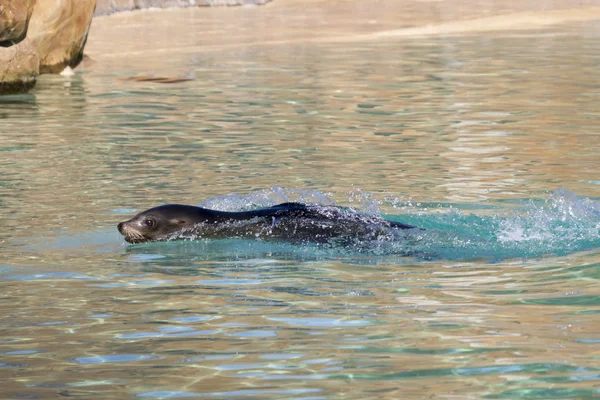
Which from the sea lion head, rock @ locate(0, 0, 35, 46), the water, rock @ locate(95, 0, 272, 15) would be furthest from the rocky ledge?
rock @ locate(95, 0, 272, 15)

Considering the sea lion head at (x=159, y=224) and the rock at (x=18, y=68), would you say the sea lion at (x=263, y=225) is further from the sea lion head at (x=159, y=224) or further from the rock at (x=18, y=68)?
the rock at (x=18, y=68)

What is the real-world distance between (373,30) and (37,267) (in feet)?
75.0

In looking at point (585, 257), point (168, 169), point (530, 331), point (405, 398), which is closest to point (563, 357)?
point (530, 331)

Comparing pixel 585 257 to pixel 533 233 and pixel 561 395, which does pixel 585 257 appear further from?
pixel 561 395

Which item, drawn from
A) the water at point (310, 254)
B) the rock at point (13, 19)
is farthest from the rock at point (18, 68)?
the water at point (310, 254)

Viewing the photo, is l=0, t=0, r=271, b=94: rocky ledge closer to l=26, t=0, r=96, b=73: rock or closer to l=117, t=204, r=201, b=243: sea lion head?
l=26, t=0, r=96, b=73: rock

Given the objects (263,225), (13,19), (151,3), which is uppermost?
(13,19)

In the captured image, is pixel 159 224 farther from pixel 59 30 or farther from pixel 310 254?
pixel 59 30

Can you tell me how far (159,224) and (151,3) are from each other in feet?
94.0

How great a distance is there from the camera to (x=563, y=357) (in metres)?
5.14

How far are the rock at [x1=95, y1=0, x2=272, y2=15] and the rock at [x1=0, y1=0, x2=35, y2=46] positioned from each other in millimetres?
15479

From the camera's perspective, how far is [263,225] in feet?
A: 26.8

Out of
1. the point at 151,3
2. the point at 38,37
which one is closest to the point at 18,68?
the point at 38,37

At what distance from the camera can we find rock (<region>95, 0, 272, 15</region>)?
114 ft
